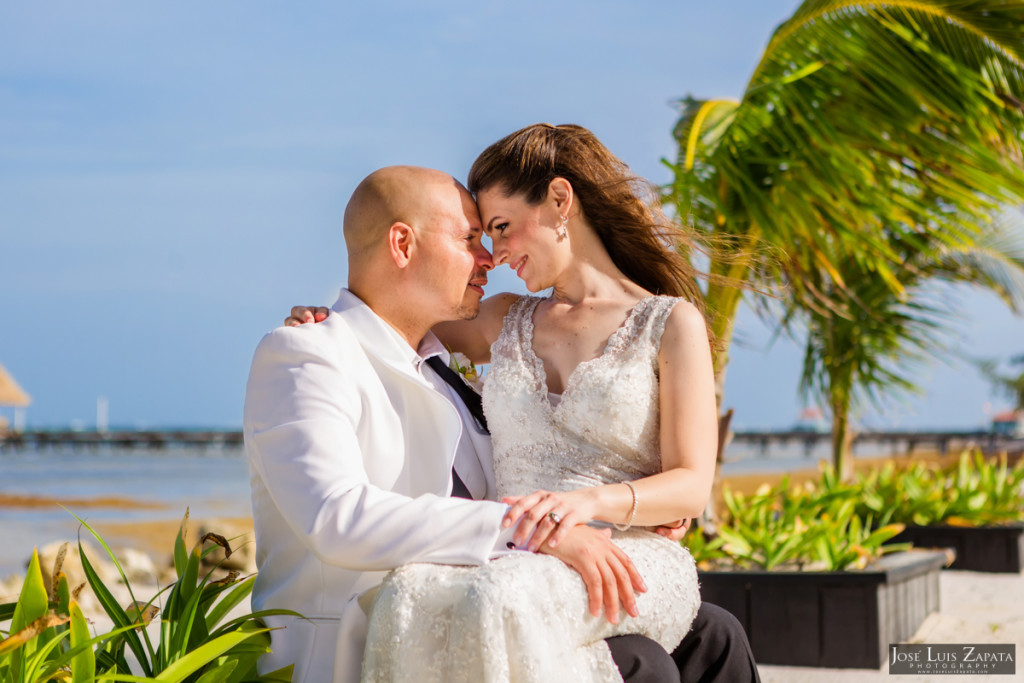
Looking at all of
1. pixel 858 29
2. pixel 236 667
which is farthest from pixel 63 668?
pixel 858 29

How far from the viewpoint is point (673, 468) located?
2.88 metres

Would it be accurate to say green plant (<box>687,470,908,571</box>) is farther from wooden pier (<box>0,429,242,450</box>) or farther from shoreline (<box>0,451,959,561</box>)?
wooden pier (<box>0,429,242,450</box>)

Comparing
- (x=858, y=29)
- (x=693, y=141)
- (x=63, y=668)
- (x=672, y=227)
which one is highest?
Answer: (x=858, y=29)

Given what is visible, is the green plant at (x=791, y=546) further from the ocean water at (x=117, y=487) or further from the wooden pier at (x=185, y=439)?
the wooden pier at (x=185, y=439)

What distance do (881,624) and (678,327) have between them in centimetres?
349

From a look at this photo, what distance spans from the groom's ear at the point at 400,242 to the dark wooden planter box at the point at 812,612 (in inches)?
134

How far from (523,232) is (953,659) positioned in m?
4.20

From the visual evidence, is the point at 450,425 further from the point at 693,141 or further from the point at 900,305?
the point at 900,305

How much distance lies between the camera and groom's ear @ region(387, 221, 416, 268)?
3.03 m

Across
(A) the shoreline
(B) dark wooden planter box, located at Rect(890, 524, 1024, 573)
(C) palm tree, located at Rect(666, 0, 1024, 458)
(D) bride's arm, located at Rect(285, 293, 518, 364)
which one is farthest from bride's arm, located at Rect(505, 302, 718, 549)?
(A) the shoreline

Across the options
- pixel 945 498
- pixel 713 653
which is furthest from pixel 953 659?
pixel 945 498

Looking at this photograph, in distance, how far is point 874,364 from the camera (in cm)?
1080

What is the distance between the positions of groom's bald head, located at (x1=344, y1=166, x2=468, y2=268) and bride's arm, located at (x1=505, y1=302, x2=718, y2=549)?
2.83 feet

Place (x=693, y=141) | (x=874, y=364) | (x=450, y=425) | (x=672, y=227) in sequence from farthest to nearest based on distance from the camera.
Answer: (x=874, y=364) < (x=693, y=141) < (x=672, y=227) < (x=450, y=425)
